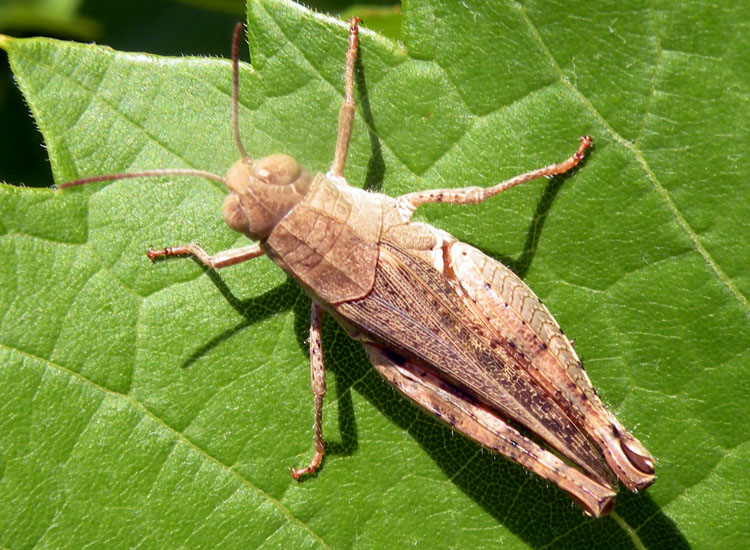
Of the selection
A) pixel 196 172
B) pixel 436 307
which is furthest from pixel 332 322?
pixel 196 172

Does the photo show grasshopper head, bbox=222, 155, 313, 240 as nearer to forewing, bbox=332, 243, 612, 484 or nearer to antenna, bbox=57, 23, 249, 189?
antenna, bbox=57, 23, 249, 189

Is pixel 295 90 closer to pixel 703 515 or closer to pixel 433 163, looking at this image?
pixel 433 163

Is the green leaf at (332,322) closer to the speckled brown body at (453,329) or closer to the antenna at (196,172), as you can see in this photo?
the antenna at (196,172)

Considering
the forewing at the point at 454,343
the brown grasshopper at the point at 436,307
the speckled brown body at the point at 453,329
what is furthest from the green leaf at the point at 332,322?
the forewing at the point at 454,343

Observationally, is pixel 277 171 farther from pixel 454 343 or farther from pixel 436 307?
pixel 454 343

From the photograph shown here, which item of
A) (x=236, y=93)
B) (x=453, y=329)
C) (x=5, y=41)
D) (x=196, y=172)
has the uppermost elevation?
(x=236, y=93)

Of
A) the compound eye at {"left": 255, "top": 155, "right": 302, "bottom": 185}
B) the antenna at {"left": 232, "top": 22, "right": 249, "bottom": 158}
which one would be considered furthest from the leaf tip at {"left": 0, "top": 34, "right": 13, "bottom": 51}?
the compound eye at {"left": 255, "top": 155, "right": 302, "bottom": 185}

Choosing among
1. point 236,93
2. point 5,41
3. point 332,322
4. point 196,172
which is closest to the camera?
point 5,41
